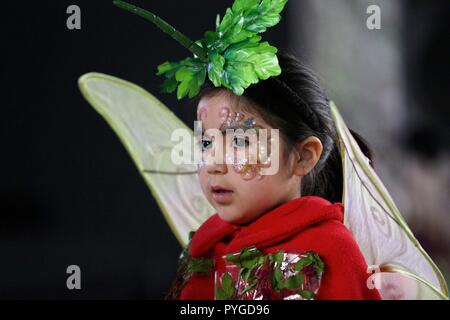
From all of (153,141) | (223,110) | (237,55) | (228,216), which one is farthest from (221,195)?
(153,141)

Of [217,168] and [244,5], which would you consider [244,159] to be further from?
[244,5]

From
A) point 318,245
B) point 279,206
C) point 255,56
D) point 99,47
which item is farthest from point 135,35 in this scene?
point 318,245

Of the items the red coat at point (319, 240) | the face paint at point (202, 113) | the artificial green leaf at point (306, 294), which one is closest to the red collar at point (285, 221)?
the red coat at point (319, 240)

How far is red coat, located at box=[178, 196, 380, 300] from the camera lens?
4.37 ft

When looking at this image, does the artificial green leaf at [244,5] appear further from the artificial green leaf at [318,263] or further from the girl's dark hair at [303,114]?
the artificial green leaf at [318,263]

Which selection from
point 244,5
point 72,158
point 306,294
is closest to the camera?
point 306,294

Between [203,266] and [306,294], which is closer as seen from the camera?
[306,294]

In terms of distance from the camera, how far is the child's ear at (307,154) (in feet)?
4.68

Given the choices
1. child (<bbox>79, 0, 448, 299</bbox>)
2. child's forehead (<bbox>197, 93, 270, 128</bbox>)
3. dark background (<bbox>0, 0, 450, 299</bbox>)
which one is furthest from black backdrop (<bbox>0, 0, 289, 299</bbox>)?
child's forehead (<bbox>197, 93, 270, 128</bbox>)

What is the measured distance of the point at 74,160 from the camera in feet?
5.79

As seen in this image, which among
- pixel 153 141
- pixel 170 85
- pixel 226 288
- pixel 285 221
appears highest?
pixel 170 85

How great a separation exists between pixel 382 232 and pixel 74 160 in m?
0.72

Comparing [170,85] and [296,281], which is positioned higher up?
[170,85]
